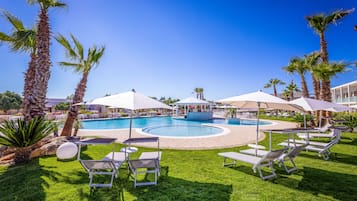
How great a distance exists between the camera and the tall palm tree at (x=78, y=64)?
8445mm

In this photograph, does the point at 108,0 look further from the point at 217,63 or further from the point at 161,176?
the point at 217,63

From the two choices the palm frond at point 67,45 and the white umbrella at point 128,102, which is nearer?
the white umbrella at point 128,102

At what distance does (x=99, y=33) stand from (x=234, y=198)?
41.1 feet

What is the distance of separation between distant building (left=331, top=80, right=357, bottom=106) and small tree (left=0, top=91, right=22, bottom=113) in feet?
217

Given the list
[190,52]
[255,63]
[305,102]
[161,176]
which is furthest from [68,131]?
[255,63]

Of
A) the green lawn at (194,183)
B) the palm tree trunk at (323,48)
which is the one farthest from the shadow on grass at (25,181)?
the palm tree trunk at (323,48)

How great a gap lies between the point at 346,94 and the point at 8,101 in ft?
249

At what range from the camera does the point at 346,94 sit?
3431 centimetres

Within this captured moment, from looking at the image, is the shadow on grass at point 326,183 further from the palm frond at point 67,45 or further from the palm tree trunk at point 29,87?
the palm frond at point 67,45

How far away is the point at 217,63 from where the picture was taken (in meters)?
26.8

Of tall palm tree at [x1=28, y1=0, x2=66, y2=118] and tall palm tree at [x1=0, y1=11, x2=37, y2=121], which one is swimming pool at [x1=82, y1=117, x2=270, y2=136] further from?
tall palm tree at [x1=0, y1=11, x2=37, y2=121]

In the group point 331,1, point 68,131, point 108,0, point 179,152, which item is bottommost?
point 179,152

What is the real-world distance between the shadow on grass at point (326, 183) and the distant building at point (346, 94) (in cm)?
2546

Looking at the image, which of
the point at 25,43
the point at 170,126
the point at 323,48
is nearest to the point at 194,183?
the point at 25,43
